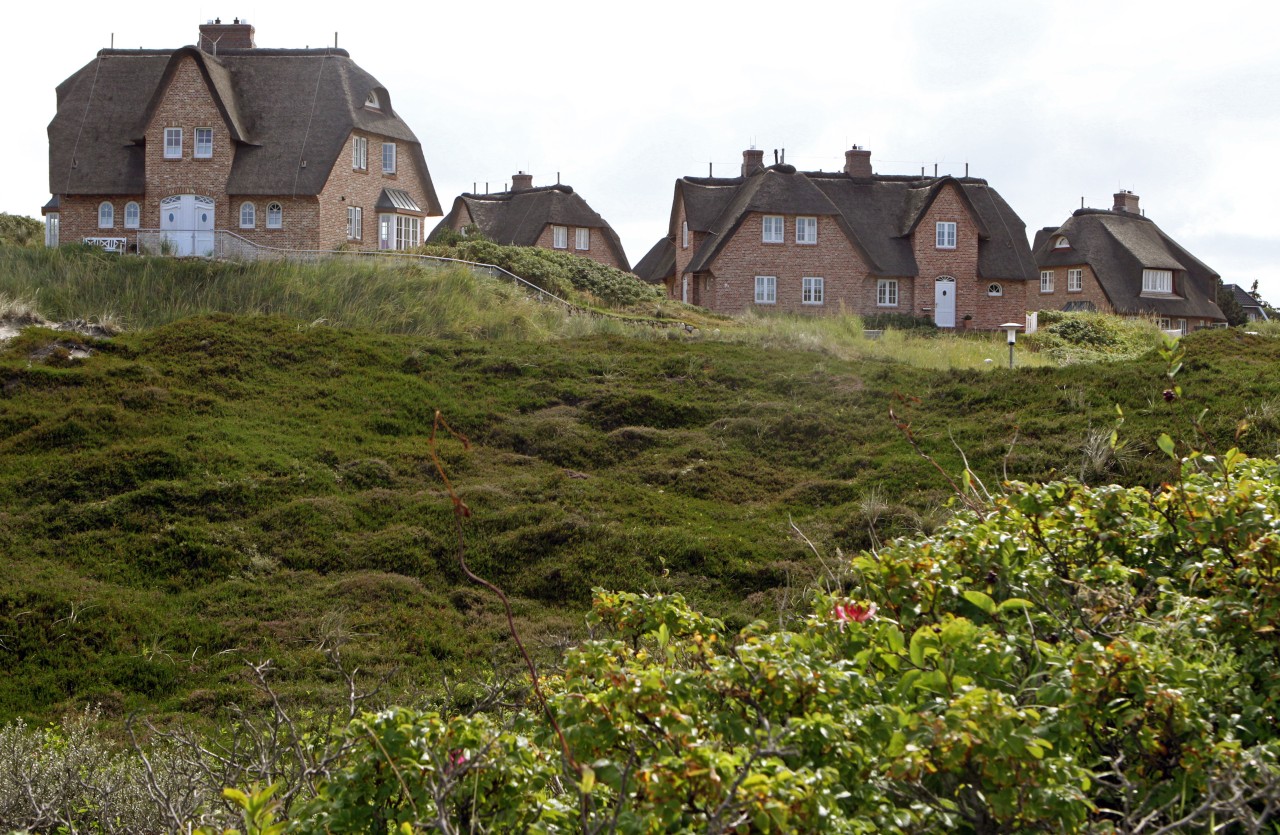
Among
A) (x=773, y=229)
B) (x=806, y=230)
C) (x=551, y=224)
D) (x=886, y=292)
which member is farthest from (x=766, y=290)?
(x=551, y=224)

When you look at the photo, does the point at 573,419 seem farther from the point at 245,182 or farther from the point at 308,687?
the point at 245,182

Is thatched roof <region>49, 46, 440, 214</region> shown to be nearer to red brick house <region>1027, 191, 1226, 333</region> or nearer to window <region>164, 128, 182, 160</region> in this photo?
window <region>164, 128, 182, 160</region>

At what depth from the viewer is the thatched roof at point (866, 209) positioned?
41.5 meters

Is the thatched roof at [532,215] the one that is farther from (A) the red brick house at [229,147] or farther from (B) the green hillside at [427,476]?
(B) the green hillside at [427,476]

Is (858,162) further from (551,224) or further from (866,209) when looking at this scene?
(551,224)

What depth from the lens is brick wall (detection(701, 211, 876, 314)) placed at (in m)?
41.4

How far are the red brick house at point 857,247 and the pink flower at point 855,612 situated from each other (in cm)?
3697

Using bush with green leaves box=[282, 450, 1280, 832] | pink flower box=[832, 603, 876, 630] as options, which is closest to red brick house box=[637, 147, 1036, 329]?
bush with green leaves box=[282, 450, 1280, 832]

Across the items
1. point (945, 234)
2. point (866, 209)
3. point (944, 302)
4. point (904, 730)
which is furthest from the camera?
point (866, 209)

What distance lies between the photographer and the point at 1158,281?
54.3m

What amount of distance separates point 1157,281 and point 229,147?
133ft

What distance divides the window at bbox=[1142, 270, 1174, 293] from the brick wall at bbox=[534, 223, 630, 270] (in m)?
23.8

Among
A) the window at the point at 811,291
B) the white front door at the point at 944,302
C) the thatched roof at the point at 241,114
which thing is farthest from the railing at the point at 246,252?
the white front door at the point at 944,302

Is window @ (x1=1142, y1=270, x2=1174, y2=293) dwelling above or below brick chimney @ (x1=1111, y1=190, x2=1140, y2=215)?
below
